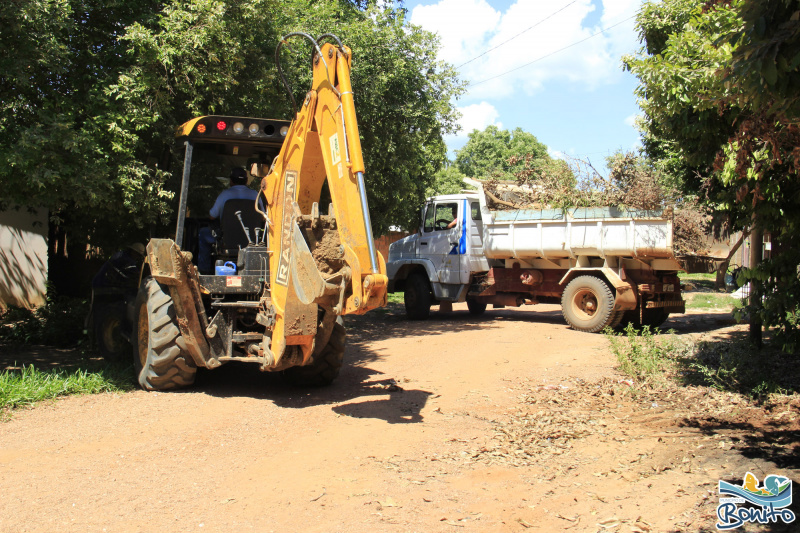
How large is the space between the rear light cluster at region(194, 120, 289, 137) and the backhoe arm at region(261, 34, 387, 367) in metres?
0.48

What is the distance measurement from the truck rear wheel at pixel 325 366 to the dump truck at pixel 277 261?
0.01 meters

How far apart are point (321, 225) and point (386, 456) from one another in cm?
216

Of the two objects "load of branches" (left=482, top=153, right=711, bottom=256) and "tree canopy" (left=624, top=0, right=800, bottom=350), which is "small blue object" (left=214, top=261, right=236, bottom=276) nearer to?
"tree canopy" (left=624, top=0, right=800, bottom=350)

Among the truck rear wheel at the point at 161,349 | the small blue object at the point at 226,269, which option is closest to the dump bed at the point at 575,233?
the small blue object at the point at 226,269

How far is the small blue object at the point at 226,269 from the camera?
22.7 feet

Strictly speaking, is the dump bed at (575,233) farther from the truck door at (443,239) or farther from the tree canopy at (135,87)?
the tree canopy at (135,87)

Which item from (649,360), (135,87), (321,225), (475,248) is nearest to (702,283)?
(475,248)

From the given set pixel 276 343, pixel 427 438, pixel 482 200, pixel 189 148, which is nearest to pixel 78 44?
pixel 189 148

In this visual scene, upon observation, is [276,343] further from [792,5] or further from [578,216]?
[578,216]

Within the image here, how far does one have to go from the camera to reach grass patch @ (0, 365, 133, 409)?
6.44 m

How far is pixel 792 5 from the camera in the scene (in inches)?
121

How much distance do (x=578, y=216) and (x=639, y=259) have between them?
1351 millimetres

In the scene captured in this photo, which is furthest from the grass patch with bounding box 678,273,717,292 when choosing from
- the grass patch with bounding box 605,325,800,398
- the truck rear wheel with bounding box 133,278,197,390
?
the truck rear wheel with bounding box 133,278,197,390

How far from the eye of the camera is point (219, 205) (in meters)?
7.02
